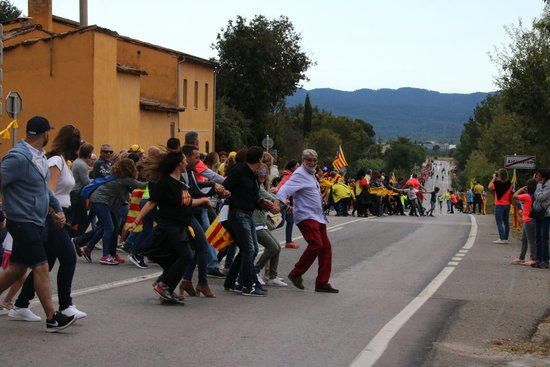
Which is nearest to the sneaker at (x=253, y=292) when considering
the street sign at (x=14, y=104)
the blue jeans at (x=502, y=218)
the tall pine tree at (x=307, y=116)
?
the blue jeans at (x=502, y=218)

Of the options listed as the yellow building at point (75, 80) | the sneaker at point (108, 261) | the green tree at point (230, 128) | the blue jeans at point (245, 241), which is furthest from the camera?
the green tree at point (230, 128)

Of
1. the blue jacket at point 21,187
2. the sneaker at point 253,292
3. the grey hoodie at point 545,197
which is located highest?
the blue jacket at point 21,187

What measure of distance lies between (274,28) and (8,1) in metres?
20.3

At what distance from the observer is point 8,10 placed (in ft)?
245

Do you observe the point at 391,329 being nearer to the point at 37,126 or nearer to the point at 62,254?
the point at 62,254

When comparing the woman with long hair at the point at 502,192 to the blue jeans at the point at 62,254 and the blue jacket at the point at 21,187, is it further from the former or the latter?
the blue jacket at the point at 21,187

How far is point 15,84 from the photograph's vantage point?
159 feet

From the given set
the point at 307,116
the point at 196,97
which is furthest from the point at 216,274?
the point at 307,116

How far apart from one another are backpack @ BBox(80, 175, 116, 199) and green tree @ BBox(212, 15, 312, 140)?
6761 cm

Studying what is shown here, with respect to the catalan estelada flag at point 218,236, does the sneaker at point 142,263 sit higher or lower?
lower

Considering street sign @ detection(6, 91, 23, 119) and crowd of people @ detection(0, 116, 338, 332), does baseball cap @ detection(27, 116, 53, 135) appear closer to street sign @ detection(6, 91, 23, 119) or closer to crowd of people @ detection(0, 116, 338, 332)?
crowd of people @ detection(0, 116, 338, 332)

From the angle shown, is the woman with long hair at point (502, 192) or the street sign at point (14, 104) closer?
the woman with long hair at point (502, 192)

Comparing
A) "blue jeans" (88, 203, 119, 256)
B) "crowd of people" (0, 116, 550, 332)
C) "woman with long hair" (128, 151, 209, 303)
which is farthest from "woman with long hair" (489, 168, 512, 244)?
"woman with long hair" (128, 151, 209, 303)

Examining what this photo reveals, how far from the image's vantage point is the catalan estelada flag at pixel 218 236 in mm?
13836
